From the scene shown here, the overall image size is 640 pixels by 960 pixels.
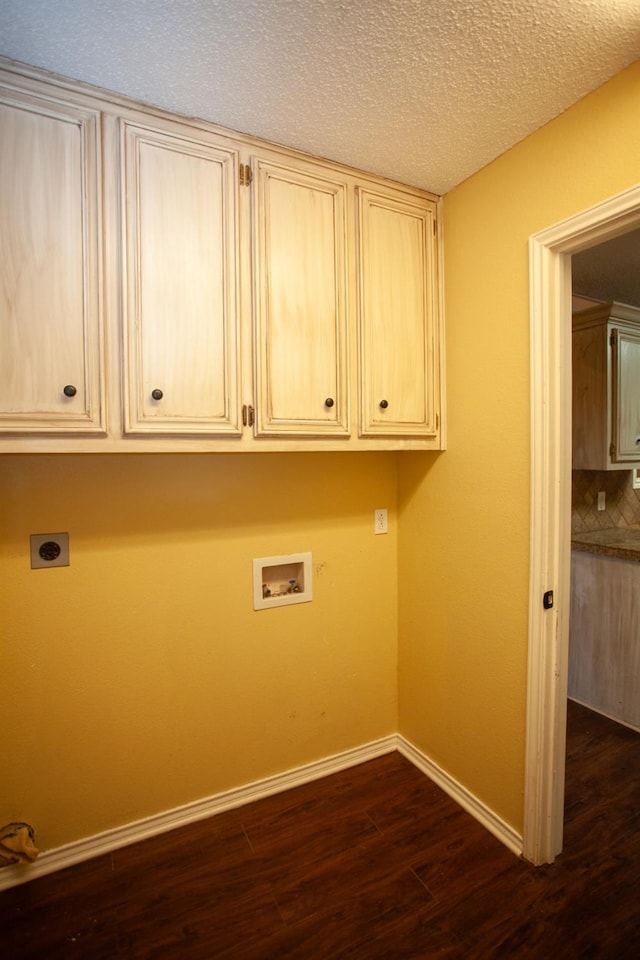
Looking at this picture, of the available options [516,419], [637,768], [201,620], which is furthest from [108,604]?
[637,768]

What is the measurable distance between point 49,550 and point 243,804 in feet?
4.27

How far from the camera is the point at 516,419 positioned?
5.23ft

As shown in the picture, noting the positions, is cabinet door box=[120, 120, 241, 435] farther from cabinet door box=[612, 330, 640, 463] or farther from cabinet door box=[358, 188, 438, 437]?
cabinet door box=[612, 330, 640, 463]

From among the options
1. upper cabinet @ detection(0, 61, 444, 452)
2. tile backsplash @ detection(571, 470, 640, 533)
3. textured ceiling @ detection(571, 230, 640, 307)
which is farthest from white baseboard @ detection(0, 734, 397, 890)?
textured ceiling @ detection(571, 230, 640, 307)

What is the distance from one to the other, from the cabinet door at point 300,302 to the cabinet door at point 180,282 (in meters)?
0.10

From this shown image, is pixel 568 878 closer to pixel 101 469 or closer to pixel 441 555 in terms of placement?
pixel 441 555

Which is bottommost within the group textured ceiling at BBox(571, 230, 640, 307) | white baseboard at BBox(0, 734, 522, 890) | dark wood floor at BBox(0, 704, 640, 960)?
dark wood floor at BBox(0, 704, 640, 960)

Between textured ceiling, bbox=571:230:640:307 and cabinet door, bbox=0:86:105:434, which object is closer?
cabinet door, bbox=0:86:105:434

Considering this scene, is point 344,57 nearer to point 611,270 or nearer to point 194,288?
point 194,288

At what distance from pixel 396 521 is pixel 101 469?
4.32ft

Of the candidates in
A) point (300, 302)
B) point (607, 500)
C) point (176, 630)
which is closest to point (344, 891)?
point (176, 630)

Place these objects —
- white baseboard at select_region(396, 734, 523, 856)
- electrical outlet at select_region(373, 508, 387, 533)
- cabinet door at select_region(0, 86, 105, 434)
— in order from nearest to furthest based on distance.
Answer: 1. cabinet door at select_region(0, 86, 105, 434)
2. white baseboard at select_region(396, 734, 523, 856)
3. electrical outlet at select_region(373, 508, 387, 533)

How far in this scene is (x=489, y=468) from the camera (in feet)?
5.61

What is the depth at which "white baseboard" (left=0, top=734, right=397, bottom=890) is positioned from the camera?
5.06 feet
